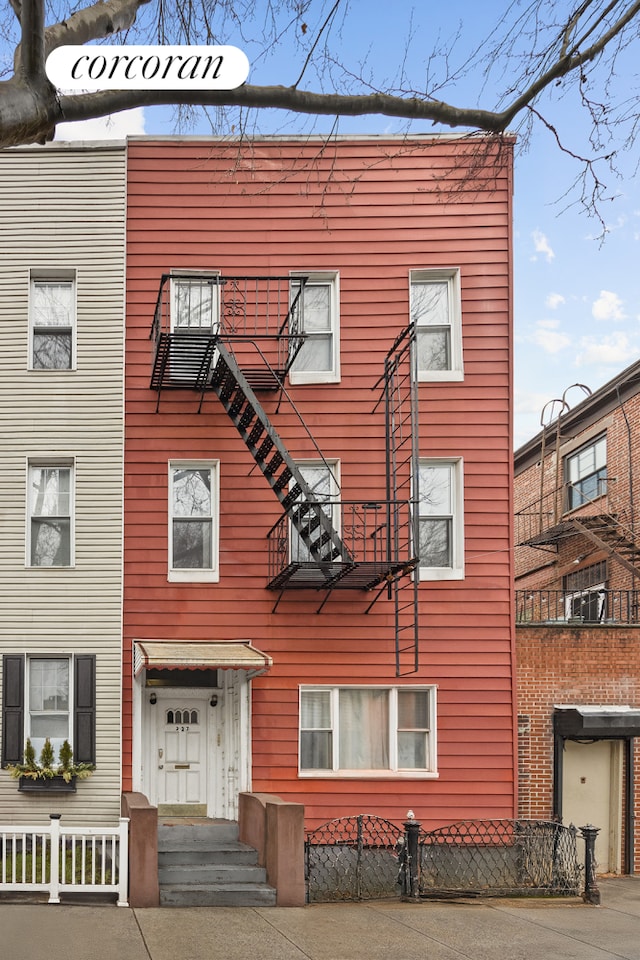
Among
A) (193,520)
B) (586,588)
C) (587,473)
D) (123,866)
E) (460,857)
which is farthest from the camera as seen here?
(587,473)

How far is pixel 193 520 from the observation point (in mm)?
18609

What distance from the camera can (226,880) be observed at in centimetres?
1532

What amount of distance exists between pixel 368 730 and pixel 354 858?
1950 mm

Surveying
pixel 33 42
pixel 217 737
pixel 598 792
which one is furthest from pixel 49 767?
pixel 33 42

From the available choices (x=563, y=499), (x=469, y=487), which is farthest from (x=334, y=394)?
(x=563, y=499)

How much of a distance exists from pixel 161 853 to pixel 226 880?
1.24 m

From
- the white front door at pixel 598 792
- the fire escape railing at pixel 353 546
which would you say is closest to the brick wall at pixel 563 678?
the white front door at pixel 598 792

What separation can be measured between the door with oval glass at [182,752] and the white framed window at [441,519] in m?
4.13

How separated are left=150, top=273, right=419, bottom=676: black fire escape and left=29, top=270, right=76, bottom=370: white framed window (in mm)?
1524

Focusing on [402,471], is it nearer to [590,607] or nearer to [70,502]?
[70,502]

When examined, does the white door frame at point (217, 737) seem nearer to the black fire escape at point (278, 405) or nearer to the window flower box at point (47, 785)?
the window flower box at point (47, 785)

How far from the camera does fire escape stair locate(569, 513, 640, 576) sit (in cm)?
2447

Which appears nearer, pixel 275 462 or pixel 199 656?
pixel 199 656

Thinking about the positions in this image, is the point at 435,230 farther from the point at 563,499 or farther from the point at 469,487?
the point at 563,499
